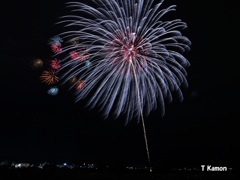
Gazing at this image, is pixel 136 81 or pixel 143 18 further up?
pixel 143 18

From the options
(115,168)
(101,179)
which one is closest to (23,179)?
(101,179)

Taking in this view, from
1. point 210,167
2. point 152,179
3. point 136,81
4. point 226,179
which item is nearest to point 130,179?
point 152,179

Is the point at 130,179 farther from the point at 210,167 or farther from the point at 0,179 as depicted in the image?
the point at 210,167

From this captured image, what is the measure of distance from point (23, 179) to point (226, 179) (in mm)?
26767

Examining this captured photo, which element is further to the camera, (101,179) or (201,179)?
(201,179)

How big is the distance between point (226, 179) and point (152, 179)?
10.2 m

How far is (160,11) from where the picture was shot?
29.2 metres

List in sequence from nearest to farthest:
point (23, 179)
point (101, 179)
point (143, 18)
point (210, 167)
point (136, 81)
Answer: point (143, 18) → point (136, 81) → point (23, 179) → point (101, 179) → point (210, 167)

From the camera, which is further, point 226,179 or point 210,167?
point 210,167

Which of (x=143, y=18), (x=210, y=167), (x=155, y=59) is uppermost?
(x=143, y=18)

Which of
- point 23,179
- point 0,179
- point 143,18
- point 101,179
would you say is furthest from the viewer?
point 101,179

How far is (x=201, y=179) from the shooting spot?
1644 inches

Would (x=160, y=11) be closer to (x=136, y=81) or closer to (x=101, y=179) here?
(x=136, y=81)

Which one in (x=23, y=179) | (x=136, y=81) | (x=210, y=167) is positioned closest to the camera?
(x=136, y=81)
